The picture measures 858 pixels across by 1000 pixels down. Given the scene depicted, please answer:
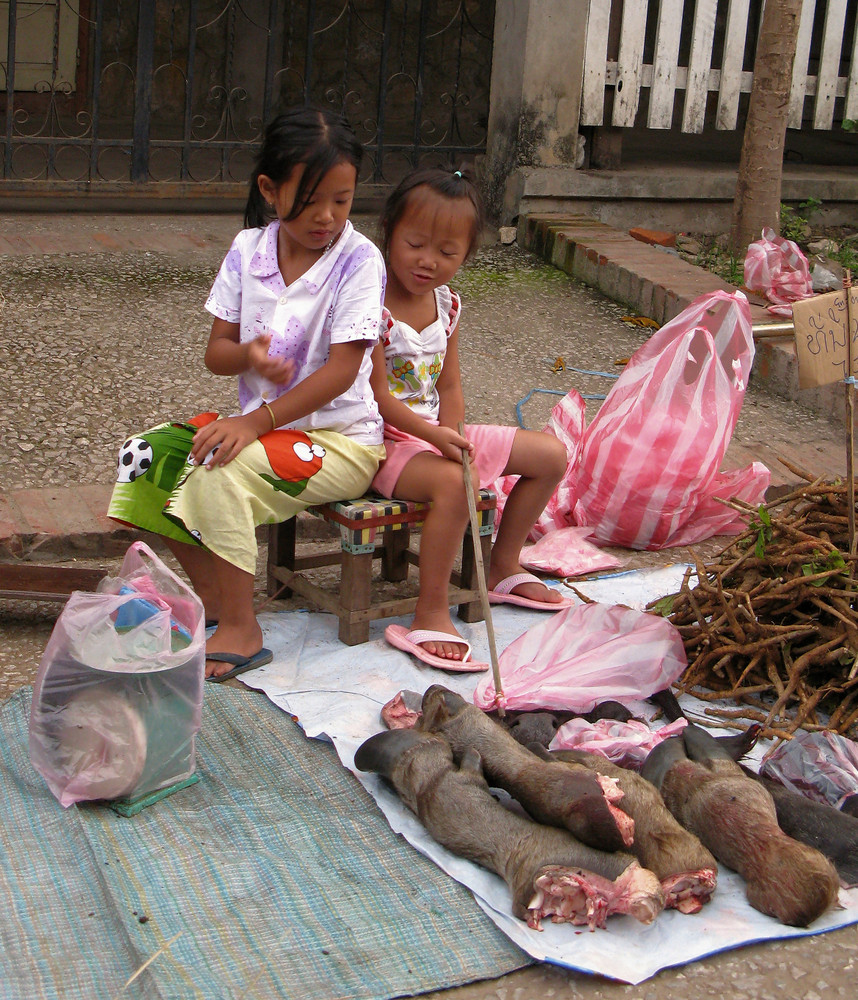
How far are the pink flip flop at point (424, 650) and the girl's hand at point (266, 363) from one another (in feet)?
2.44

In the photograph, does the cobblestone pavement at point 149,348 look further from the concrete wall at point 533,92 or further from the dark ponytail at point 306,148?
the dark ponytail at point 306,148

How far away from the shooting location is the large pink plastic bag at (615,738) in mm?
2486

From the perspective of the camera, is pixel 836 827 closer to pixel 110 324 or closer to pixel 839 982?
pixel 839 982

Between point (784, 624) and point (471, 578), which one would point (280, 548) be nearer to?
point (471, 578)

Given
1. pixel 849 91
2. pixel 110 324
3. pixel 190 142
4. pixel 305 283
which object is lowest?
pixel 110 324

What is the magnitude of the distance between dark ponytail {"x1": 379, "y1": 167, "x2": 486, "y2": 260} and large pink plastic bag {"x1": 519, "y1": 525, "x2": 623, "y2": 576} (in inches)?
41.2

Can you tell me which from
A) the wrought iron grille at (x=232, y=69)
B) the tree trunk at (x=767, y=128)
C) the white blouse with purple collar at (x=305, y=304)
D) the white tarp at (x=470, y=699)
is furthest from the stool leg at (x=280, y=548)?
the wrought iron grille at (x=232, y=69)

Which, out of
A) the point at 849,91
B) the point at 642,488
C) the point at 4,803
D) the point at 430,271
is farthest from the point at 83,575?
the point at 849,91

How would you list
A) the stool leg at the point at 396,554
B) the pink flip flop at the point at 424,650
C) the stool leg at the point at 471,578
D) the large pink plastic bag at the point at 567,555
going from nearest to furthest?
the pink flip flop at the point at 424,650 < the stool leg at the point at 471,578 < the stool leg at the point at 396,554 < the large pink plastic bag at the point at 567,555

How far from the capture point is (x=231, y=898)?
2051 millimetres

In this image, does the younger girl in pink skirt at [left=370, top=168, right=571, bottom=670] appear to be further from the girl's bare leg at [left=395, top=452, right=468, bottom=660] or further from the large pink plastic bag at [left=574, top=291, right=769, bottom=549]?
the large pink plastic bag at [left=574, top=291, right=769, bottom=549]

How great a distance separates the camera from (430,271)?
306 cm

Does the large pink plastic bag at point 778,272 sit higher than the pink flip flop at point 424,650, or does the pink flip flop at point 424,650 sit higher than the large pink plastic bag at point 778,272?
the large pink plastic bag at point 778,272

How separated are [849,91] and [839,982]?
6.45 metres
